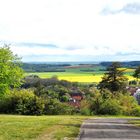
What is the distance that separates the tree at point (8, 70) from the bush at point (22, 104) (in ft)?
25.6

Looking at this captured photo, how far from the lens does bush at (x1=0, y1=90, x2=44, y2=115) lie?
183 feet

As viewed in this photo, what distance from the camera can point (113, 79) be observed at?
116 metres

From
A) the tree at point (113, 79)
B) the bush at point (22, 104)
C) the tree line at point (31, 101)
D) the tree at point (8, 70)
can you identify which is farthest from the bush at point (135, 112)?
the tree at point (113, 79)

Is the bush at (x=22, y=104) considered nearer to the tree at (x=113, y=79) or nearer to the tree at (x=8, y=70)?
the tree at (x=8, y=70)

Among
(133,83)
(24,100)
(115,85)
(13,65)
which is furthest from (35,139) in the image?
(133,83)

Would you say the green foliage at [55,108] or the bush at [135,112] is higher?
the green foliage at [55,108]

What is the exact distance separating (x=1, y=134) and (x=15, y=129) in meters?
3.07

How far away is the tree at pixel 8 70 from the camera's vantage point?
143 ft

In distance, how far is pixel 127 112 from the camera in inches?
2495

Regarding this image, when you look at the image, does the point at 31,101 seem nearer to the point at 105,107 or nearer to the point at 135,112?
the point at 105,107

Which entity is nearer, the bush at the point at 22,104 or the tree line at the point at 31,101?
the tree line at the point at 31,101

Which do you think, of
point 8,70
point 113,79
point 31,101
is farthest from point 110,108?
point 113,79

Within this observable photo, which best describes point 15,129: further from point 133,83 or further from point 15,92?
point 133,83

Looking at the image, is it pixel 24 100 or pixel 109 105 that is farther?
pixel 109 105
